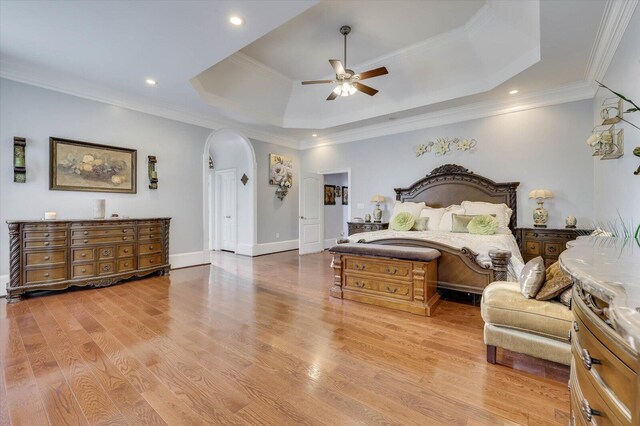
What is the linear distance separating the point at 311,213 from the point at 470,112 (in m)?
4.28

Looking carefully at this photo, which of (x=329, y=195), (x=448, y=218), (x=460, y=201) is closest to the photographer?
(x=448, y=218)

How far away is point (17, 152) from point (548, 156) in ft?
26.8

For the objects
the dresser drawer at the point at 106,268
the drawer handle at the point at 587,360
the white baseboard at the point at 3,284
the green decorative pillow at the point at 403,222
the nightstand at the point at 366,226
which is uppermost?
the green decorative pillow at the point at 403,222

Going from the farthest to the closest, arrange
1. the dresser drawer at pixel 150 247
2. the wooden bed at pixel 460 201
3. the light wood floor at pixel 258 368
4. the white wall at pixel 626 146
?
the dresser drawer at pixel 150 247 → the wooden bed at pixel 460 201 → the white wall at pixel 626 146 → the light wood floor at pixel 258 368

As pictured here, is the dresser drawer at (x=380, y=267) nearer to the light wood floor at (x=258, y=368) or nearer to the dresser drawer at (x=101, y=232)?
the light wood floor at (x=258, y=368)

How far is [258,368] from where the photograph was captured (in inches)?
81.4

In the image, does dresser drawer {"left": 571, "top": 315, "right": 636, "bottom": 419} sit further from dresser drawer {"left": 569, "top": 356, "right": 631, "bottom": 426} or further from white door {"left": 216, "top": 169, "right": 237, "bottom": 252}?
white door {"left": 216, "top": 169, "right": 237, "bottom": 252}

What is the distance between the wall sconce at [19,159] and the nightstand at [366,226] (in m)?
5.65

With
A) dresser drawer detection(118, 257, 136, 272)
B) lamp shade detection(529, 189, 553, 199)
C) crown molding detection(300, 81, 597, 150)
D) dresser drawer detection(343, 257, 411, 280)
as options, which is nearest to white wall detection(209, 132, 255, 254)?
crown molding detection(300, 81, 597, 150)

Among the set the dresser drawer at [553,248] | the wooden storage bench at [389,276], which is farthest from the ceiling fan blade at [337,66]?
the dresser drawer at [553,248]

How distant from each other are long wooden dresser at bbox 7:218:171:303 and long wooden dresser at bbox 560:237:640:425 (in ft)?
17.3

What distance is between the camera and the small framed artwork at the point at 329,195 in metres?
8.58

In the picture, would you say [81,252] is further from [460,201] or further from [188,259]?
[460,201]

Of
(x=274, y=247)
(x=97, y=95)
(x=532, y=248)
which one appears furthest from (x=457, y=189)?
(x=97, y=95)
